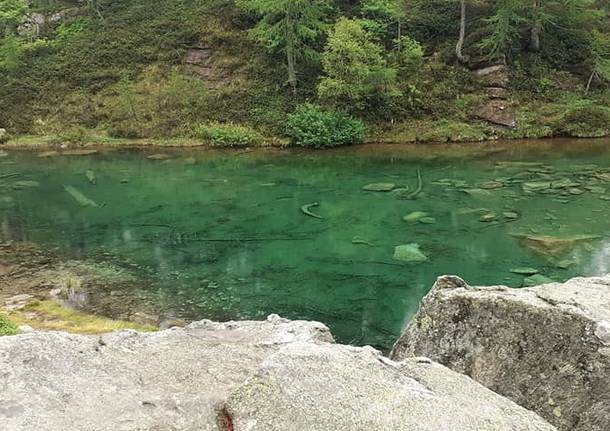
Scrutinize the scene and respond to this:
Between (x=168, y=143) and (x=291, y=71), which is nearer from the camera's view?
(x=168, y=143)

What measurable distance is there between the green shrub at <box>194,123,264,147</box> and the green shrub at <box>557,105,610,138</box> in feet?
67.5

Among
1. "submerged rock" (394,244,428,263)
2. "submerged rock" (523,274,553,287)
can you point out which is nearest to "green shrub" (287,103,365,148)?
"submerged rock" (394,244,428,263)

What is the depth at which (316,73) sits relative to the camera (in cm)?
4288

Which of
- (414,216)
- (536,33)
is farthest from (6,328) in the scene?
(536,33)

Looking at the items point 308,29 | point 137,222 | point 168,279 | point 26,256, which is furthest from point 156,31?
point 168,279

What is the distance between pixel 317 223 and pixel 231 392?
16133 mm

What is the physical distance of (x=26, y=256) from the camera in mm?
18984

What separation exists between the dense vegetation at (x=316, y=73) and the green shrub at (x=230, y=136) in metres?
0.14

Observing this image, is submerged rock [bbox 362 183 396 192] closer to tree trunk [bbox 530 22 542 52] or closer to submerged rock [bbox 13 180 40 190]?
submerged rock [bbox 13 180 40 190]

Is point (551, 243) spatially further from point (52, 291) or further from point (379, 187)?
point (52, 291)

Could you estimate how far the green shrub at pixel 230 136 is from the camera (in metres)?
38.1

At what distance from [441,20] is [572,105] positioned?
528 inches

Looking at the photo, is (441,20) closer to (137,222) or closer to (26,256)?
(137,222)

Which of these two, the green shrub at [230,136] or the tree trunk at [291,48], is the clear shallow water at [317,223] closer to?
the green shrub at [230,136]
